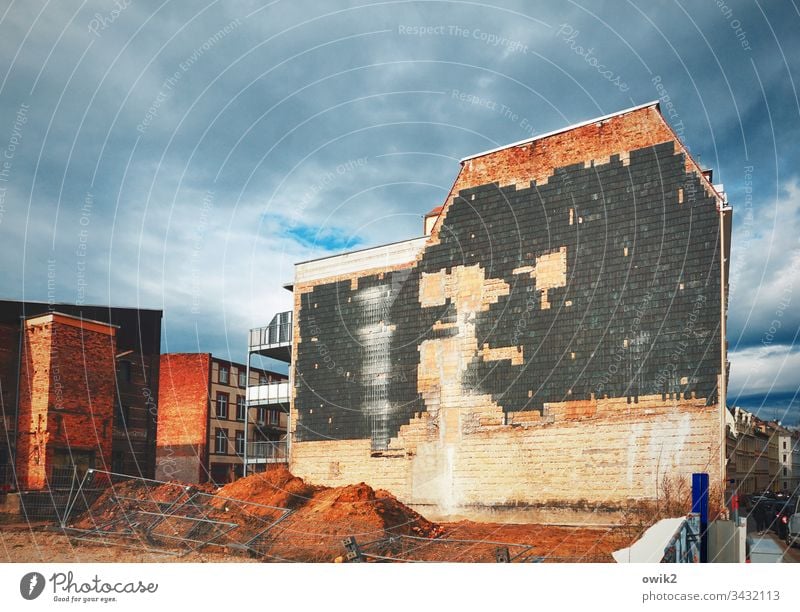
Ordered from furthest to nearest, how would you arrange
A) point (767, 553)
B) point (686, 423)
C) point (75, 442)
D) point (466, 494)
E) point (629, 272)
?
point (75, 442)
point (466, 494)
point (629, 272)
point (686, 423)
point (767, 553)

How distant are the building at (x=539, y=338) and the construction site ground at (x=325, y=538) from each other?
153 centimetres

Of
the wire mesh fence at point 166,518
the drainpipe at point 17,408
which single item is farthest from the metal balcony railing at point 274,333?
the drainpipe at point 17,408

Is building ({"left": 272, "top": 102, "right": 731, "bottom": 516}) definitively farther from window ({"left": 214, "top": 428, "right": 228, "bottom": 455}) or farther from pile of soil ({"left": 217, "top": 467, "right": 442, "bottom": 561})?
window ({"left": 214, "top": 428, "right": 228, "bottom": 455})

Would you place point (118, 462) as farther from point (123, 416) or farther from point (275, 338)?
point (275, 338)

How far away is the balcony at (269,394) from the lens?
3095 centimetres

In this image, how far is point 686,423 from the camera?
66.0 ft

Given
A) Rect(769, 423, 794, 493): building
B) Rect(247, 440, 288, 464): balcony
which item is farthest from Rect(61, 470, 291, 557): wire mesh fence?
Rect(769, 423, 794, 493): building

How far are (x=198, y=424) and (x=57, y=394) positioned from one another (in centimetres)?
1881

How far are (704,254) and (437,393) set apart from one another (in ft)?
31.0

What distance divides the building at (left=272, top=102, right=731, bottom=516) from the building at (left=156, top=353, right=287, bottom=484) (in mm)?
17656

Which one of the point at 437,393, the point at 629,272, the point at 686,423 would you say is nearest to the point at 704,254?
the point at 629,272


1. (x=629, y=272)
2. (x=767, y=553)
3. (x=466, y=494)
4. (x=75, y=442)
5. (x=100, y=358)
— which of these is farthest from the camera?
(x=100, y=358)

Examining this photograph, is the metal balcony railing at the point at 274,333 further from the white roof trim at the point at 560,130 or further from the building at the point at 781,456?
the building at the point at 781,456
